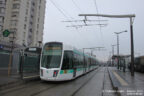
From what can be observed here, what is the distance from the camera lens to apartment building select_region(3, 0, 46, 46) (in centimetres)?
3984

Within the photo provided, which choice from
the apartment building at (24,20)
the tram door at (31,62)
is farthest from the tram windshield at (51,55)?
the apartment building at (24,20)

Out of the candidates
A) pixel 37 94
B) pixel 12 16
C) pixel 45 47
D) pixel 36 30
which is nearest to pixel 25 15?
pixel 12 16

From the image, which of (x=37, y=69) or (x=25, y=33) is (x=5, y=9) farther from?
(x=37, y=69)

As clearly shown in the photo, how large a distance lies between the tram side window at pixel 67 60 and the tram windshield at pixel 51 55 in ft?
1.53

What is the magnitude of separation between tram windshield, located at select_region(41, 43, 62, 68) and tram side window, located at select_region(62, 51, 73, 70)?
1.53ft

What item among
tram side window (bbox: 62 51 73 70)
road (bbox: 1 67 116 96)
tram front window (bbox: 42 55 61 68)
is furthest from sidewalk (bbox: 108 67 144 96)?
tram front window (bbox: 42 55 61 68)

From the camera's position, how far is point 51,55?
11.3 meters

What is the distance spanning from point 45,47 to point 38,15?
40.9 m

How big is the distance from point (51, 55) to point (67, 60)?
1364 millimetres

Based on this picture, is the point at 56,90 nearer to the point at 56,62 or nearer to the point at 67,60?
the point at 56,62

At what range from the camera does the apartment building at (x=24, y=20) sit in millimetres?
39844

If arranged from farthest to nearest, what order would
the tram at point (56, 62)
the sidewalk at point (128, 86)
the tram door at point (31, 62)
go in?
the tram door at point (31, 62) → the tram at point (56, 62) → the sidewalk at point (128, 86)

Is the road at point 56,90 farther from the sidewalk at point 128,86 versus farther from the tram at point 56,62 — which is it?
the tram at point 56,62

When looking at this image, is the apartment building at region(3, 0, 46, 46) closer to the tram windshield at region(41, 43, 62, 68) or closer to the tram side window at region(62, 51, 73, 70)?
the tram windshield at region(41, 43, 62, 68)
